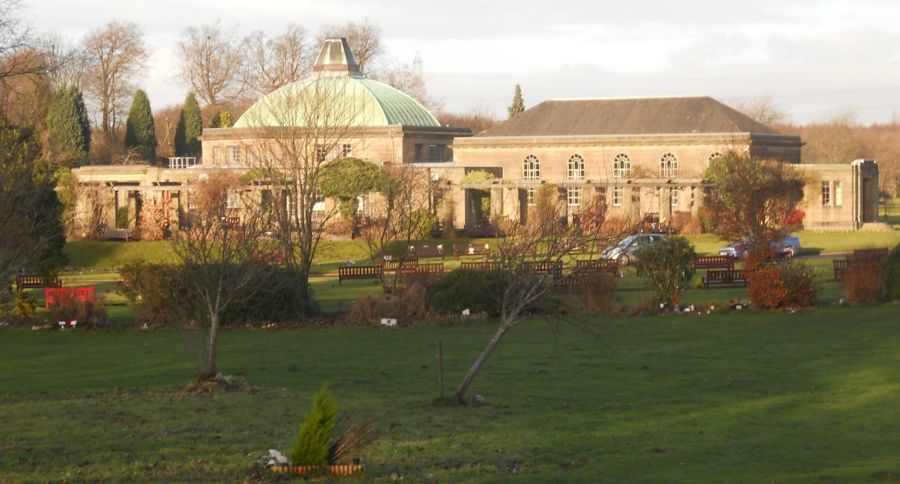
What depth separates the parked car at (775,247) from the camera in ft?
130

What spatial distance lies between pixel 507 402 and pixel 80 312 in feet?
52.3

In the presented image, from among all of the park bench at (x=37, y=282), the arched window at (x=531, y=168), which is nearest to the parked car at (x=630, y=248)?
the park bench at (x=37, y=282)

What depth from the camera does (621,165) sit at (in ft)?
258

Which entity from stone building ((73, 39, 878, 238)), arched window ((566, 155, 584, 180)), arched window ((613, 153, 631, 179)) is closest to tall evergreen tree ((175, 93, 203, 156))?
stone building ((73, 39, 878, 238))

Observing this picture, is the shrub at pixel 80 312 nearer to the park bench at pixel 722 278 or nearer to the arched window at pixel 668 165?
the park bench at pixel 722 278

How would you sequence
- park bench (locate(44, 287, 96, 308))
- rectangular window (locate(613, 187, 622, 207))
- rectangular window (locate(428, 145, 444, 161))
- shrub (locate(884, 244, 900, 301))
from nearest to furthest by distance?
1. park bench (locate(44, 287, 96, 308))
2. shrub (locate(884, 244, 900, 301))
3. rectangular window (locate(613, 187, 622, 207))
4. rectangular window (locate(428, 145, 444, 161))

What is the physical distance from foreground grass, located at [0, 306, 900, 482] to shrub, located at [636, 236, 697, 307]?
89.2 inches

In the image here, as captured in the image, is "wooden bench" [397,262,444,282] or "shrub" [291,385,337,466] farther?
"wooden bench" [397,262,444,282]

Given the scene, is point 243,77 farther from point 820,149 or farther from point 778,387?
point 778,387

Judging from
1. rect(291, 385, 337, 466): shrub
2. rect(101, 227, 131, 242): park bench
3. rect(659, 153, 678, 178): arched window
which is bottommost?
rect(291, 385, 337, 466): shrub

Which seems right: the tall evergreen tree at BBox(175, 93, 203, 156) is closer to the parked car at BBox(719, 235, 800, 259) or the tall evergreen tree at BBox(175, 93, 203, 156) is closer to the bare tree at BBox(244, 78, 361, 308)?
the bare tree at BBox(244, 78, 361, 308)

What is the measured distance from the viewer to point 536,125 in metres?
82.5

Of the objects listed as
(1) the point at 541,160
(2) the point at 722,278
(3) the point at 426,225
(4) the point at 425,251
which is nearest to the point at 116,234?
(3) the point at 426,225

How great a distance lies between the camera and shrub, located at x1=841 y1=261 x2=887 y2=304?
33.7 meters
